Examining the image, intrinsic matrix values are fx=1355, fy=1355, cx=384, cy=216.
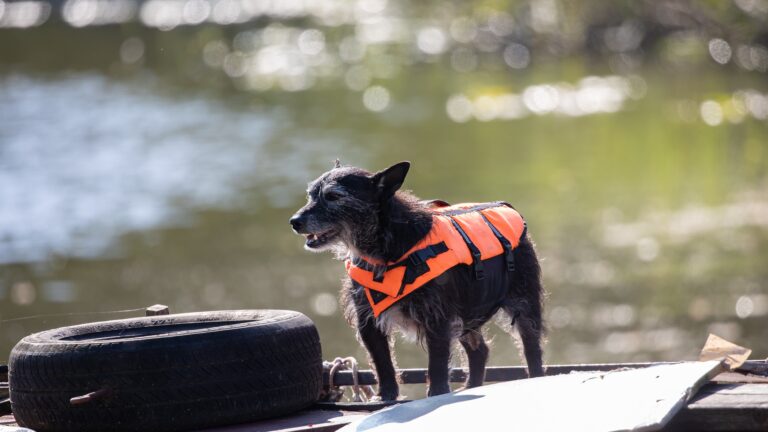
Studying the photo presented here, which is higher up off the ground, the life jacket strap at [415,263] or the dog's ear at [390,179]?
the dog's ear at [390,179]

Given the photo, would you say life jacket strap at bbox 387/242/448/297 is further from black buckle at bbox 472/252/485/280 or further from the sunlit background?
the sunlit background

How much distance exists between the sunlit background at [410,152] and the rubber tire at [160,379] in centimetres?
795

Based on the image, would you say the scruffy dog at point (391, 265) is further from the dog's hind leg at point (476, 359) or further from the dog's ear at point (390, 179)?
the dog's hind leg at point (476, 359)

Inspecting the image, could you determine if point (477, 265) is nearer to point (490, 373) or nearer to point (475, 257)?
point (475, 257)

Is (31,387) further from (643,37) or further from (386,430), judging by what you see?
(643,37)

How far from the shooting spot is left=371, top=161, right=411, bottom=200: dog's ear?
7.73m

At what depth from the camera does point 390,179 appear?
778cm

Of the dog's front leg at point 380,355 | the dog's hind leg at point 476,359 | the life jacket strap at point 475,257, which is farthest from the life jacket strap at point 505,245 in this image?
the dog's front leg at point 380,355

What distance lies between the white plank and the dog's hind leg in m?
1.35

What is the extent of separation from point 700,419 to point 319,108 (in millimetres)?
36606

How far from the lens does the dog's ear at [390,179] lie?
7734mm

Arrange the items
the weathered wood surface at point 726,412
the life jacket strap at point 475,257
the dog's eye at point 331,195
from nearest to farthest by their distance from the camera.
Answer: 1. the weathered wood surface at point 726,412
2. the dog's eye at point 331,195
3. the life jacket strap at point 475,257

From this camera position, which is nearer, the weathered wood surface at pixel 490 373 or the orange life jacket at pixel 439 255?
the orange life jacket at pixel 439 255

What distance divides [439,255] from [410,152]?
1071 inches
